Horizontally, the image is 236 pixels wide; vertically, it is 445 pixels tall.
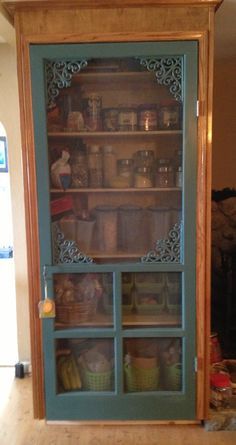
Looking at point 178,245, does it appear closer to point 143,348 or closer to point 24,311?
point 143,348

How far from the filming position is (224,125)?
9.15 ft

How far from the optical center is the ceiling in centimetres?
191

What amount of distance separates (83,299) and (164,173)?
2.63 ft

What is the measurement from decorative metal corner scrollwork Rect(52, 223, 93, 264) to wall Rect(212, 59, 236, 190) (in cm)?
137

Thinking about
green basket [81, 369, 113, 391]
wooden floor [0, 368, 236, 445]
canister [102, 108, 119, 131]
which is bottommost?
wooden floor [0, 368, 236, 445]

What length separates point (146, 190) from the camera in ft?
6.50

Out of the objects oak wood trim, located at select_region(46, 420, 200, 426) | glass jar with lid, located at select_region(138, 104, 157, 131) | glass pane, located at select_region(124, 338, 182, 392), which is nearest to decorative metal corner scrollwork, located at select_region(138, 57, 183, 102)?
glass jar with lid, located at select_region(138, 104, 157, 131)

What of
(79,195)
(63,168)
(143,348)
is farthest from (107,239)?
(143,348)

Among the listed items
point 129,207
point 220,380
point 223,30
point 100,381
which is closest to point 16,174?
point 129,207

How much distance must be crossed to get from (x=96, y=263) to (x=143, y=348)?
1.81 feet

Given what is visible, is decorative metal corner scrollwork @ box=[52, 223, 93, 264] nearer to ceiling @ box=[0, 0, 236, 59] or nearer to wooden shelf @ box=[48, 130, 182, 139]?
wooden shelf @ box=[48, 130, 182, 139]

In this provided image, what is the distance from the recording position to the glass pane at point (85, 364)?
2043mm

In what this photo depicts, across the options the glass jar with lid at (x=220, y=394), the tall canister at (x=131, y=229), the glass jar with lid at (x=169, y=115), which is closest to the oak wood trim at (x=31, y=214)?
the tall canister at (x=131, y=229)

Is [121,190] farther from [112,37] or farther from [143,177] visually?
[112,37]
